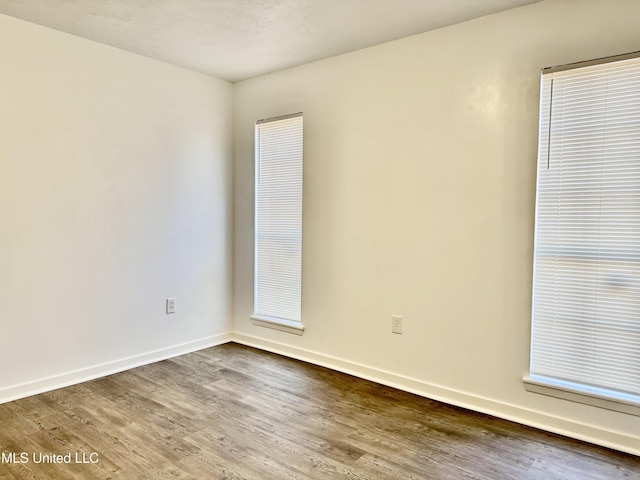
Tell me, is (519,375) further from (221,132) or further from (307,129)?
(221,132)

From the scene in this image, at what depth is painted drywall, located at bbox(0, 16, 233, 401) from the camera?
2648mm

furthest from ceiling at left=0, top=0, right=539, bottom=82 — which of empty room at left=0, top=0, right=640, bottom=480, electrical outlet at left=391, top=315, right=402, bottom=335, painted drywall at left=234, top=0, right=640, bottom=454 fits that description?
electrical outlet at left=391, top=315, right=402, bottom=335

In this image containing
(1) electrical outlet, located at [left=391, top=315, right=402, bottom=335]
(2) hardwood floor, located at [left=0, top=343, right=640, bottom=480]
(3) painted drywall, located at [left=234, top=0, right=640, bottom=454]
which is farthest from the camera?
(1) electrical outlet, located at [left=391, top=315, right=402, bottom=335]

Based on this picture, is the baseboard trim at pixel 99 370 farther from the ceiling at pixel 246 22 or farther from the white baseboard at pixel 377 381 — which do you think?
the ceiling at pixel 246 22

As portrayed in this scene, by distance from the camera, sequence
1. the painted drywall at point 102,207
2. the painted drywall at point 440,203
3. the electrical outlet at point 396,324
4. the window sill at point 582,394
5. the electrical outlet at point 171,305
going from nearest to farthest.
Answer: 1. the window sill at point 582,394
2. the painted drywall at point 440,203
3. the painted drywall at point 102,207
4. the electrical outlet at point 396,324
5. the electrical outlet at point 171,305

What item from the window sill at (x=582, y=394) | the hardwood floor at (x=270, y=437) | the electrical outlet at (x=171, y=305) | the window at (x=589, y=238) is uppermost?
the window at (x=589, y=238)

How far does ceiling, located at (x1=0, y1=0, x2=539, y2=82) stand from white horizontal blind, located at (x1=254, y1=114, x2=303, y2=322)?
2.18 feet

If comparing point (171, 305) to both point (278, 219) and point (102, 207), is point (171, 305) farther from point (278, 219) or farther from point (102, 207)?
point (278, 219)

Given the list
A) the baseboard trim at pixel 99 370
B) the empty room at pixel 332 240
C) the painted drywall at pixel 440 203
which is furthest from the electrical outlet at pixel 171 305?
the painted drywall at pixel 440 203

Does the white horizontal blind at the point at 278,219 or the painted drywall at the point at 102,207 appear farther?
the white horizontal blind at the point at 278,219

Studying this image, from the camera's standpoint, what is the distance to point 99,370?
304 centimetres

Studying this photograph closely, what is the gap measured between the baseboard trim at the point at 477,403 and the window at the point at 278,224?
1.04ft

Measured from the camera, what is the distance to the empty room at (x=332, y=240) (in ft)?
7.00

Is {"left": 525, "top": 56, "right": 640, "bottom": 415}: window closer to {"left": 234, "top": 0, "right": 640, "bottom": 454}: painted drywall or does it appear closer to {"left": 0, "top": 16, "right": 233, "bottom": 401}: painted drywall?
{"left": 234, "top": 0, "right": 640, "bottom": 454}: painted drywall
